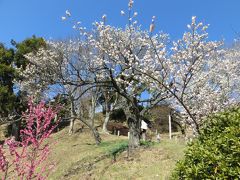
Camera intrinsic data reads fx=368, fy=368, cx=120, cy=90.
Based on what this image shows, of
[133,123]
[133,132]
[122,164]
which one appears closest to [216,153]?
[122,164]

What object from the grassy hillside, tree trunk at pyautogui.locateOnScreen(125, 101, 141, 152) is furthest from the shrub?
tree trunk at pyautogui.locateOnScreen(125, 101, 141, 152)

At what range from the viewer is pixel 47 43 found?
3008cm

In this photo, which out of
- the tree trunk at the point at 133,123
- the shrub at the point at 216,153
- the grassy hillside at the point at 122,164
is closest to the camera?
the shrub at the point at 216,153

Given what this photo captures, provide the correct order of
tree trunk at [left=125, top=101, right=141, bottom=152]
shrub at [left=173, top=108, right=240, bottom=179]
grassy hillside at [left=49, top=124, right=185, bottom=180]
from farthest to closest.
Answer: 1. tree trunk at [left=125, top=101, right=141, bottom=152]
2. grassy hillside at [left=49, top=124, right=185, bottom=180]
3. shrub at [left=173, top=108, right=240, bottom=179]

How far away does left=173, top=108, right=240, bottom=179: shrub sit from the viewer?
5035mm

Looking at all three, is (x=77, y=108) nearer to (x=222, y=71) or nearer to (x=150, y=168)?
(x=222, y=71)

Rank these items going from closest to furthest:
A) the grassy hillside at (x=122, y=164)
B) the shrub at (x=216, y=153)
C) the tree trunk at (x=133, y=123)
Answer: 1. the shrub at (x=216, y=153)
2. the grassy hillside at (x=122, y=164)
3. the tree trunk at (x=133, y=123)

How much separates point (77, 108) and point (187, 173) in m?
28.5

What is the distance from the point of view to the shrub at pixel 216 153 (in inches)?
198

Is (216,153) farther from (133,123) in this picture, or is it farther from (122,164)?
→ (133,123)

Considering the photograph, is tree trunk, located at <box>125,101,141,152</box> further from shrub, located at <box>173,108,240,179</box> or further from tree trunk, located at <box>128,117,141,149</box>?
shrub, located at <box>173,108,240,179</box>

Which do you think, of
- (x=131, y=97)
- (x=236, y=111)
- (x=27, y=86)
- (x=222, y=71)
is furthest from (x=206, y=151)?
(x=27, y=86)

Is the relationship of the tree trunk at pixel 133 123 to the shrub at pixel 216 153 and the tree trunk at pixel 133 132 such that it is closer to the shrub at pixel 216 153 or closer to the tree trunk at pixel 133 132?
the tree trunk at pixel 133 132

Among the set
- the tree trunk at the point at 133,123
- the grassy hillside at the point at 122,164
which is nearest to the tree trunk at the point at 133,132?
the tree trunk at the point at 133,123
